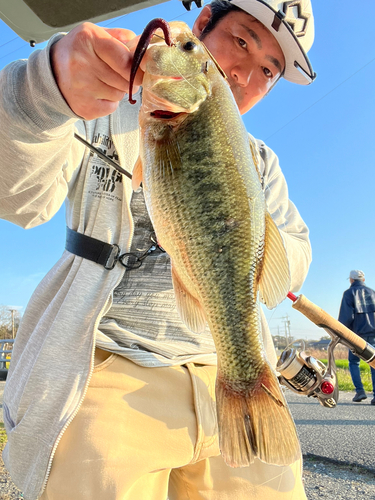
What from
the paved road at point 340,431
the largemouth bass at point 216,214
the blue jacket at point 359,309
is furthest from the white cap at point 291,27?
the blue jacket at point 359,309

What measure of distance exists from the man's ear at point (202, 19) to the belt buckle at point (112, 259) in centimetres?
157

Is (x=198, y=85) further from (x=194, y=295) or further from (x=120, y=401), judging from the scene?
(x=120, y=401)

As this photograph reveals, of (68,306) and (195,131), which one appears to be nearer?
(195,131)

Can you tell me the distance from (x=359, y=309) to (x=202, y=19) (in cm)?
705

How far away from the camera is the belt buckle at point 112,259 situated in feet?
5.30

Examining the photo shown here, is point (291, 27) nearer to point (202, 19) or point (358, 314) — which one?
point (202, 19)

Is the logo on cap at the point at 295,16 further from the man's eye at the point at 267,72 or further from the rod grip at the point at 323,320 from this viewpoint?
the rod grip at the point at 323,320

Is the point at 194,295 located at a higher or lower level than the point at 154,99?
lower

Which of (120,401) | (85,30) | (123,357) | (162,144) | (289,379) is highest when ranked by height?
(85,30)

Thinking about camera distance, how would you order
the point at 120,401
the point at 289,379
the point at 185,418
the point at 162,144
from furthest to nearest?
the point at 289,379 < the point at 185,418 < the point at 120,401 < the point at 162,144

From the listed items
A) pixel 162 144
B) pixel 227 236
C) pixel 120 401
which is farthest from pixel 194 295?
pixel 120 401

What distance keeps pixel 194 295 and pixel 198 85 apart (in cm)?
69

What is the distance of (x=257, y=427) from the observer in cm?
113

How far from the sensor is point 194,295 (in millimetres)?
1268
